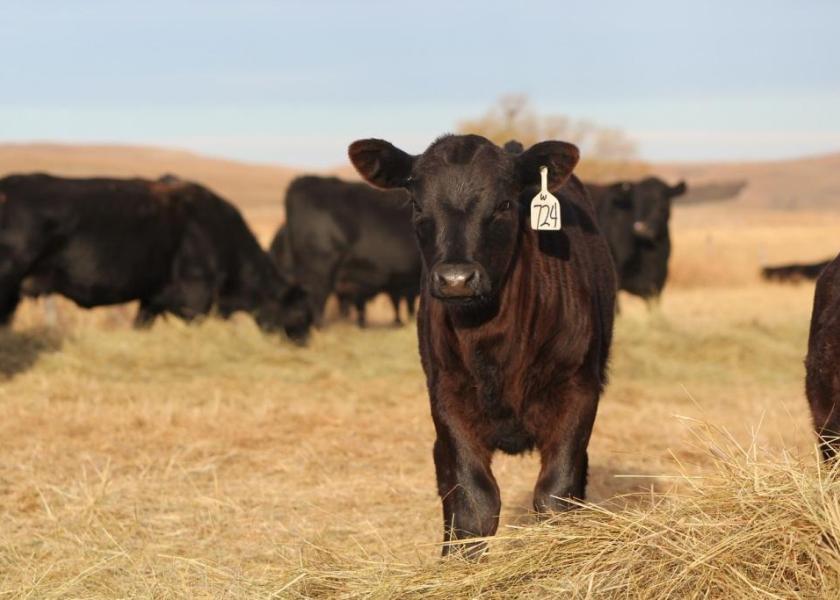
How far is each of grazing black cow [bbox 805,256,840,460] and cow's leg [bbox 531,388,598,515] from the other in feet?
2.91

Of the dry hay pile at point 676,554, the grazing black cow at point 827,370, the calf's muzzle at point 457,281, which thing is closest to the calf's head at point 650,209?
the grazing black cow at point 827,370

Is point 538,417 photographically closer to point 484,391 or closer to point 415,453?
point 484,391

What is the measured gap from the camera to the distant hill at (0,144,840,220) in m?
74.2

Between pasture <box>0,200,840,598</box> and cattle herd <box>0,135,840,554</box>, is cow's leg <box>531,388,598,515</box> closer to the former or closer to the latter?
cattle herd <box>0,135,840,554</box>

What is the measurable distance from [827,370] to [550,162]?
142cm

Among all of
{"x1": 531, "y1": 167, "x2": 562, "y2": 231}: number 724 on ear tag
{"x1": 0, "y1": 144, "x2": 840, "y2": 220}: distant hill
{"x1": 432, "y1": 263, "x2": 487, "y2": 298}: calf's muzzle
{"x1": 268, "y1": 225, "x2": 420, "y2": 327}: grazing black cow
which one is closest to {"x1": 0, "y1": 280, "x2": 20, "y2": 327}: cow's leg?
{"x1": 268, "y1": 225, "x2": 420, "y2": 327}: grazing black cow

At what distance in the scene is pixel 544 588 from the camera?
4.12 meters

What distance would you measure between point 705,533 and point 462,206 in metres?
1.70

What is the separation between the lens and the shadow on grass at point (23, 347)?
1139cm

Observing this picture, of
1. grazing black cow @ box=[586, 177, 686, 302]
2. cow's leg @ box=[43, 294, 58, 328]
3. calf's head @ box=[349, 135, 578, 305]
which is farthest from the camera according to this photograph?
grazing black cow @ box=[586, 177, 686, 302]

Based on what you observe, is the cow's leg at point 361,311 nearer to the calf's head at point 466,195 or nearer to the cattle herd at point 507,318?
the cattle herd at point 507,318

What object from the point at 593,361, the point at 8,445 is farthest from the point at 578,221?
the point at 8,445

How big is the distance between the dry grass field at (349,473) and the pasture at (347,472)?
2cm

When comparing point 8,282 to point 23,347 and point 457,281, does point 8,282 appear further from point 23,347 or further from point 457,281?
point 457,281
